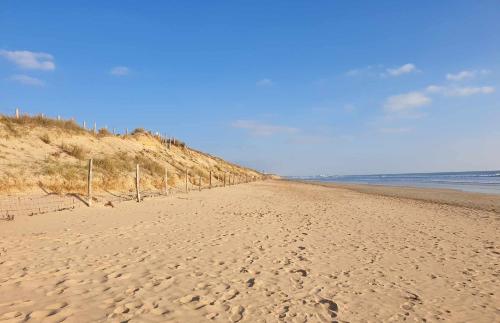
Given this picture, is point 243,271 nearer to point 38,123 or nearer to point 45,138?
point 45,138

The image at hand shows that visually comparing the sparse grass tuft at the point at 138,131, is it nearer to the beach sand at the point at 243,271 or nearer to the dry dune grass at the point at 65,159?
the dry dune grass at the point at 65,159

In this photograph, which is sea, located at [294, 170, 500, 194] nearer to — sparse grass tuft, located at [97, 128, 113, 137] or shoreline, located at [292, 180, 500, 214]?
shoreline, located at [292, 180, 500, 214]

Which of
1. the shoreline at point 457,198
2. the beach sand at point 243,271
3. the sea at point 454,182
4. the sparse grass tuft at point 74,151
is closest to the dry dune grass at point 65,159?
the sparse grass tuft at point 74,151

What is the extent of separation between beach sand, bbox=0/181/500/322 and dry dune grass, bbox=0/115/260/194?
31.3ft

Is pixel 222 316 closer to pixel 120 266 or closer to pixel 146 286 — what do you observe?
pixel 146 286

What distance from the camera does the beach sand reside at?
564 centimetres

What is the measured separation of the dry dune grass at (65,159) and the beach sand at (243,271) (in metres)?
9.55

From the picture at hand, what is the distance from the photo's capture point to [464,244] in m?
11.0

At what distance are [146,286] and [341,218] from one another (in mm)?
11209

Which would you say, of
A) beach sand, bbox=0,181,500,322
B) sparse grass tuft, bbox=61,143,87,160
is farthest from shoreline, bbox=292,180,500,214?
sparse grass tuft, bbox=61,143,87,160

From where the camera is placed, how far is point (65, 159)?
90.0 feet

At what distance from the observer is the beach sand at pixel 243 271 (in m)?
5.64

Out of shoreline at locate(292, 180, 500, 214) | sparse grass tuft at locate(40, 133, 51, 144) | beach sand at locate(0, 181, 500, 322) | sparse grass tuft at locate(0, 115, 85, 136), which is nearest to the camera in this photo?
beach sand at locate(0, 181, 500, 322)

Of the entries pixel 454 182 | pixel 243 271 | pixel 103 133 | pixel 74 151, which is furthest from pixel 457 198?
pixel 454 182
